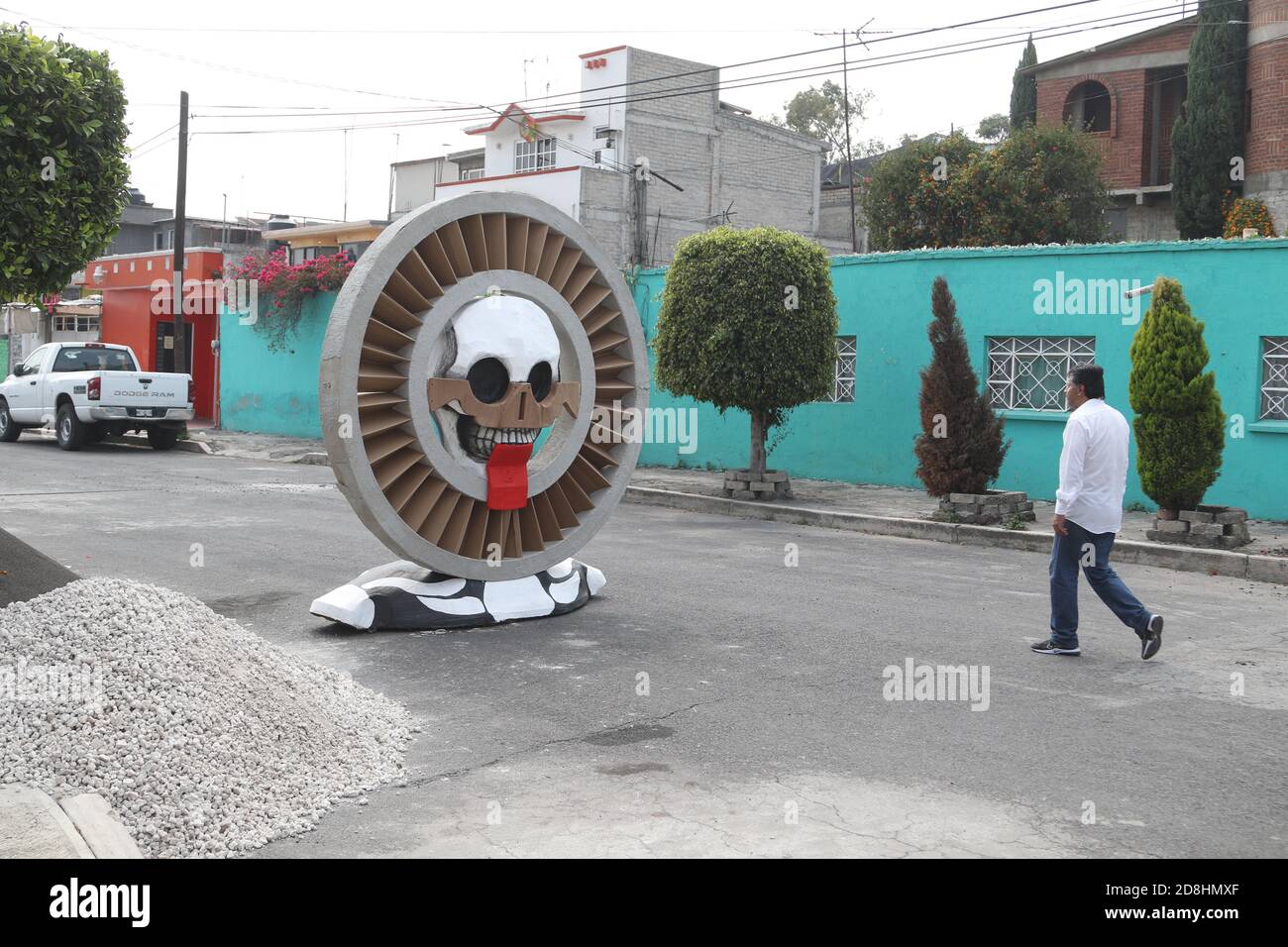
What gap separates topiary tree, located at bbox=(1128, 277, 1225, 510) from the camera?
39.5ft

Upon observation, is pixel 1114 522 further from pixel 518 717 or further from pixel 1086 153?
→ pixel 1086 153

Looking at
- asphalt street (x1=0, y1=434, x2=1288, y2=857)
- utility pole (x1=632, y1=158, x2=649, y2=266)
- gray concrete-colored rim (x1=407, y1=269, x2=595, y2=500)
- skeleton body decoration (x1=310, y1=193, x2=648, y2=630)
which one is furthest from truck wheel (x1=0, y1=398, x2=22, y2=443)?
gray concrete-colored rim (x1=407, y1=269, x2=595, y2=500)

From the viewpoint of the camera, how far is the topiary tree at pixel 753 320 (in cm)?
1528

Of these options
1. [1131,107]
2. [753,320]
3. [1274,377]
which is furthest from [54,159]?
[1131,107]

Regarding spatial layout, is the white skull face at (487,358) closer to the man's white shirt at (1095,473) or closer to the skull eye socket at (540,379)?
the skull eye socket at (540,379)

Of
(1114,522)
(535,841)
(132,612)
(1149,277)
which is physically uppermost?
(1149,277)

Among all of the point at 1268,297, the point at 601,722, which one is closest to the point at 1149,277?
the point at 1268,297

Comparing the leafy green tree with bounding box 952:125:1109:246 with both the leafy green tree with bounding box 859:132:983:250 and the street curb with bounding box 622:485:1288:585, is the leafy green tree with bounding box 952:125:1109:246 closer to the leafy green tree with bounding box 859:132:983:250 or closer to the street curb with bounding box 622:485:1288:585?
the leafy green tree with bounding box 859:132:983:250

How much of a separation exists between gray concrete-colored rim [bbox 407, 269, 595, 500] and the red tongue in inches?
2.7

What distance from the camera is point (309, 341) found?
2736cm

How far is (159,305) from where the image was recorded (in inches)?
1350

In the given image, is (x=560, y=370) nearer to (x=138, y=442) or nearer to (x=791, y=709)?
(x=791, y=709)

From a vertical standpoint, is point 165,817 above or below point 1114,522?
below
